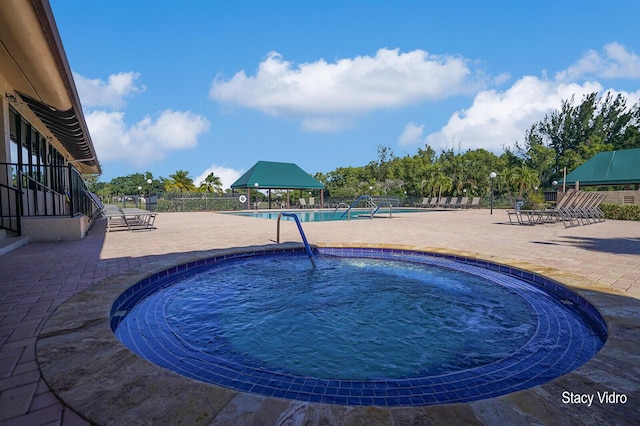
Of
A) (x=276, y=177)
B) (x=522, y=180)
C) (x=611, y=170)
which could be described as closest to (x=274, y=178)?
(x=276, y=177)

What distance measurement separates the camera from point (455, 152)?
4847cm

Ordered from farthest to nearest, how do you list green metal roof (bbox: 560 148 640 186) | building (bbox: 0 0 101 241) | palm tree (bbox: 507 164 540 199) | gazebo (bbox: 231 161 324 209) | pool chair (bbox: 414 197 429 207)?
pool chair (bbox: 414 197 429 207)
palm tree (bbox: 507 164 540 199)
gazebo (bbox: 231 161 324 209)
green metal roof (bbox: 560 148 640 186)
building (bbox: 0 0 101 241)

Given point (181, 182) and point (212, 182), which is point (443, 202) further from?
point (181, 182)

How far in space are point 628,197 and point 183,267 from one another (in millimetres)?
19530

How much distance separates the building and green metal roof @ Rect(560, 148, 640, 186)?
994 inches

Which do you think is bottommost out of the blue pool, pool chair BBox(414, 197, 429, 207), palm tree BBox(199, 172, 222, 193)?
the blue pool

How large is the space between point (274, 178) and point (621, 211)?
73.6 ft

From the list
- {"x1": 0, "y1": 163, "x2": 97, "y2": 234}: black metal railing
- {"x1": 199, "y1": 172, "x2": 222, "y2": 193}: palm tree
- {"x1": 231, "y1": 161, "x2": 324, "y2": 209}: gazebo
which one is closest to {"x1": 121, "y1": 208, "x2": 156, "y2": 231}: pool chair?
{"x1": 0, "y1": 163, "x2": 97, "y2": 234}: black metal railing

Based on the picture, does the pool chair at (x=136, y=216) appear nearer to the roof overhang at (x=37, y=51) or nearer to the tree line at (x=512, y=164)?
the roof overhang at (x=37, y=51)

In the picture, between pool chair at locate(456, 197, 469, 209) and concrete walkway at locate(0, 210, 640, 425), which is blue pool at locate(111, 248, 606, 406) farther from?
pool chair at locate(456, 197, 469, 209)

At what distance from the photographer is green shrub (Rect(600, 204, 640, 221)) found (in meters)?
13.0

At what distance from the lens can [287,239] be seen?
8.21 metres

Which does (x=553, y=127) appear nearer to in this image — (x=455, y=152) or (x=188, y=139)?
(x=455, y=152)

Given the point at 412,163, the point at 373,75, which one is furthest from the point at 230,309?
the point at 412,163
